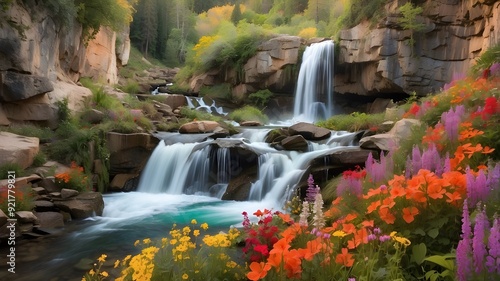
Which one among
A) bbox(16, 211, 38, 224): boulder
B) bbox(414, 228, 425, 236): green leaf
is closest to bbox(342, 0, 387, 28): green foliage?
bbox(16, 211, 38, 224): boulder

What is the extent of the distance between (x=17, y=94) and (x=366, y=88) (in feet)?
49.8

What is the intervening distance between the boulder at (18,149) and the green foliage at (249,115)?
35.7ft

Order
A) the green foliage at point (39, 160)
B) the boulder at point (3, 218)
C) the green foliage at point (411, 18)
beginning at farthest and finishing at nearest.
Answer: the green foliage at point (411, 18) → the green foliage at point (39, 160) → the boulder at point (3, 218)

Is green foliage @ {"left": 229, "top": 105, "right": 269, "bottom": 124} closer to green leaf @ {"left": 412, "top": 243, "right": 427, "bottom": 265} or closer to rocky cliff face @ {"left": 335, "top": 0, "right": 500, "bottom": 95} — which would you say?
rocky cliff face @ {"left": 335, "top": 0, "right": 500, "bottom": 95}

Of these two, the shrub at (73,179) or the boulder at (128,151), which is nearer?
the shrub at (73,179)

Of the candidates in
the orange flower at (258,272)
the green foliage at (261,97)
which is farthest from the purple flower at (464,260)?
the green foliage at (261,97)

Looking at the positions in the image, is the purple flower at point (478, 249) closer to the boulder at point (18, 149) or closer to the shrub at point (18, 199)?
the shrub at point (18, 199)

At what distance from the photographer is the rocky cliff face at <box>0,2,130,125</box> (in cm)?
1012

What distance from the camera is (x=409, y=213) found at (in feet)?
8.84

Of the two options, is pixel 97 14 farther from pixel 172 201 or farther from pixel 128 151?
pixel 172 201

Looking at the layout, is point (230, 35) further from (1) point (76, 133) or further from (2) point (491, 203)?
(2) point (491, 203)

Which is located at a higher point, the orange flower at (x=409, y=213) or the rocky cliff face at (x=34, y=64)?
the rocky cliff face at (x=34, y=64)

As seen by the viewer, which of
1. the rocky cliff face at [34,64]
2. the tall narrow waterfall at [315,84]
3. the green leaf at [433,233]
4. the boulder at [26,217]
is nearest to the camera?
the green leaf at [433,233]

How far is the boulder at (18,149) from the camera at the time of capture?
8445 millimetres
